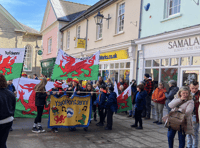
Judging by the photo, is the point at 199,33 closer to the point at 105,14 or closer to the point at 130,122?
the point at 130,122

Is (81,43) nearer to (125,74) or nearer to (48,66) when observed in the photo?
(125,74)

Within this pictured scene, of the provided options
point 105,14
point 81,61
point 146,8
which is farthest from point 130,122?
point 105,14

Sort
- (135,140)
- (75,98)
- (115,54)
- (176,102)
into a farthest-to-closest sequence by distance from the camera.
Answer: (115,54), (75,98), (135,140), (176,102)

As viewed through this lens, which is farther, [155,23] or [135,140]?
[155,23]

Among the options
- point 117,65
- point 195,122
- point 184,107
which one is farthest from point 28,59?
point 184,107

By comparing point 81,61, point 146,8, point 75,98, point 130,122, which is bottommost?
point 130,122

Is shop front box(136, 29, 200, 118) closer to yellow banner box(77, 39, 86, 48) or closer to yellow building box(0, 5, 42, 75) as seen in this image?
yellow banner box(77, 39, 86, 48)

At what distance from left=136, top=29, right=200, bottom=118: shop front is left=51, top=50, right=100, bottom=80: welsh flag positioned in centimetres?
396

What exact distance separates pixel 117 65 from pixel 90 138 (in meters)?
8.00

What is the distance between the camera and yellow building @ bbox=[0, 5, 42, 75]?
2956cm

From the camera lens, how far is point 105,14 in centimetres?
1503

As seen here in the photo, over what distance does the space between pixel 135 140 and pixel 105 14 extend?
10.9 meters

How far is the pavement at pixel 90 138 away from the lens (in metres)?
5.37

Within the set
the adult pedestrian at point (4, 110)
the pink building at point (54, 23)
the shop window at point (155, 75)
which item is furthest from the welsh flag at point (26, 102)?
the pink building at point (54, 23)
